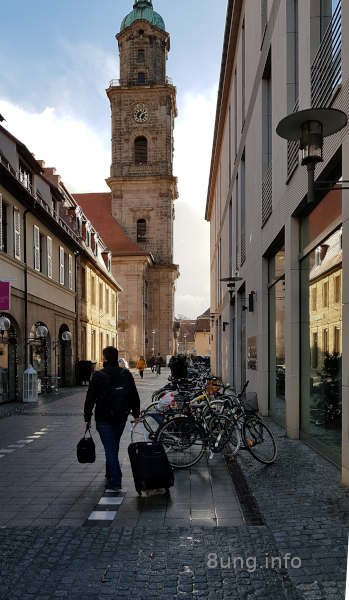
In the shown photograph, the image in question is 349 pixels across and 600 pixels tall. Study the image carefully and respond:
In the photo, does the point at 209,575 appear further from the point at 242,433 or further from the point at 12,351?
the point at 12,351

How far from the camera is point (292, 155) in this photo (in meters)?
10.7

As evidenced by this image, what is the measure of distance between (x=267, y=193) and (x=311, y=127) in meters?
8.69

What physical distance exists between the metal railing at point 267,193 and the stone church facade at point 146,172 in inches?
2093

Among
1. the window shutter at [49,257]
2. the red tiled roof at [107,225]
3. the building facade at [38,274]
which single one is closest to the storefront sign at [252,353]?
the building facade at [38,274]

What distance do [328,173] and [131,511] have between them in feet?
16.9

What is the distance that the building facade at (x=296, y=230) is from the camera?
7.93 m

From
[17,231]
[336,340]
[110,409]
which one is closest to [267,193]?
[336,340]

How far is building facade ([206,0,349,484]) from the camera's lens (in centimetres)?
793

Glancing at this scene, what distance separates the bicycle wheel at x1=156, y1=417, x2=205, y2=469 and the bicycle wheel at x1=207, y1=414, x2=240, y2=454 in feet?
0.64

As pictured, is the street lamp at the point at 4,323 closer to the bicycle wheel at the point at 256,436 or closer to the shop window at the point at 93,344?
the bicycle wheel at the point at 256,436

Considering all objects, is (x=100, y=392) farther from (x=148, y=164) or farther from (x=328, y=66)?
(x=148, y=164)

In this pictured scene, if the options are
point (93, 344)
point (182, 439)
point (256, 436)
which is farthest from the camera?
point (93, 344)

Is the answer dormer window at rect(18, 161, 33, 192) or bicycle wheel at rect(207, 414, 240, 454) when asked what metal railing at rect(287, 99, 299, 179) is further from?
dormer window at rect(18, 161, 33, 192)

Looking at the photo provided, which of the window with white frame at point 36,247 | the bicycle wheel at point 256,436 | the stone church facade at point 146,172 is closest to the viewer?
the bicycle wheel at point 256,436
